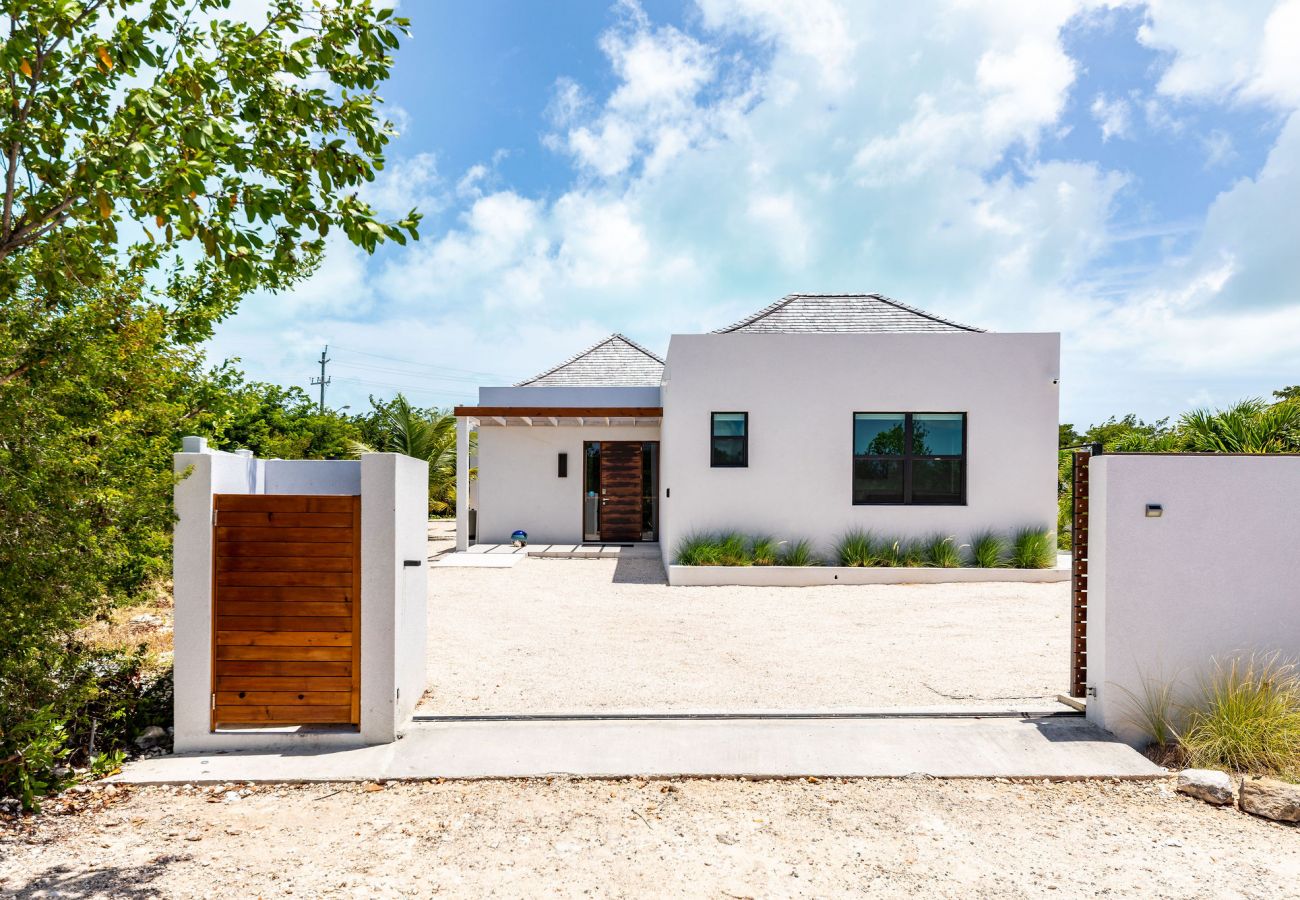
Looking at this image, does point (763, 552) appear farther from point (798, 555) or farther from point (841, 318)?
point (841, 318)

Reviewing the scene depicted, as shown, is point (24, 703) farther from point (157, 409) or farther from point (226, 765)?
point (157, 409)

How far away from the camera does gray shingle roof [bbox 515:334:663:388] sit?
17078mm

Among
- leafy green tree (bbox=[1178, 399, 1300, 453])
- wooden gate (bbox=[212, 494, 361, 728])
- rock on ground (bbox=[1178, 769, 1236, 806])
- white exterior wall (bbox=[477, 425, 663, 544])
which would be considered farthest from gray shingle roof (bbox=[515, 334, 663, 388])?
rock on ground (bbox=[1178, 769, 1236, 806])

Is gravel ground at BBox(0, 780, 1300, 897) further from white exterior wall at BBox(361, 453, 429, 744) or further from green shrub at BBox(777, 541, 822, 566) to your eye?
green shrub at BBox(777, 541, 822, 566)

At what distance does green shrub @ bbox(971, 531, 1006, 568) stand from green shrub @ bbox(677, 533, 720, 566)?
4783 mm

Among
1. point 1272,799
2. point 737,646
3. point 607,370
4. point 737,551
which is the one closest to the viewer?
point 1272,799

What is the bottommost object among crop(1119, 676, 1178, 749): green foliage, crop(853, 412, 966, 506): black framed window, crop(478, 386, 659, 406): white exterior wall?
crop(1119, 676, 1178, 749): green foliage

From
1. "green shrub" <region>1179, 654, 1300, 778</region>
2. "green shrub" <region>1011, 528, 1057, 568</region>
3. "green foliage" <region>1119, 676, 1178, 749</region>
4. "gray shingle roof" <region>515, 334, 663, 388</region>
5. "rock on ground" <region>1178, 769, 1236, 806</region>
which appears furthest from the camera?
"gray shingle roof" <region>515, 334, 663, 388</region>

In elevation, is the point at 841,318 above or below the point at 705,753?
above

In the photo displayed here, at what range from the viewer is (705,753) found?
406 cm

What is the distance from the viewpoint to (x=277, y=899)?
265cm

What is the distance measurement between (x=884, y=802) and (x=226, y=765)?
13.3 ft

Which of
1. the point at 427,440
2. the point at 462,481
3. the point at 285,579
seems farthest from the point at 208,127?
the point at 427,440

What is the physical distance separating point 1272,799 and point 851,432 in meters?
8.44
